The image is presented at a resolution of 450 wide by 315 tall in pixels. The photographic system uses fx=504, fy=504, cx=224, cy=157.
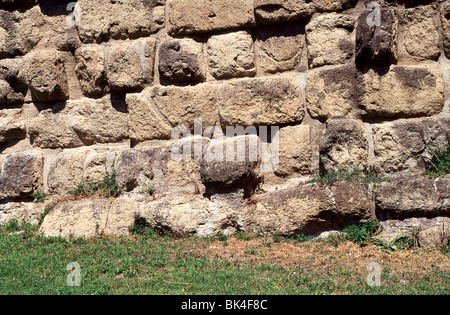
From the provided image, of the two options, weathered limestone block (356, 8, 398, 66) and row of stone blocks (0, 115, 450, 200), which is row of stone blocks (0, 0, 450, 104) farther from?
row of stone blocks (0, 115, 450, 200)

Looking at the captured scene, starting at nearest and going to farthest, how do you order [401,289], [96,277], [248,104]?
1. [401,289]
2. [96,277]
3. [248,104]

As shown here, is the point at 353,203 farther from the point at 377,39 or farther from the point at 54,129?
the point at 54,129

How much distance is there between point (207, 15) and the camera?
5.51m

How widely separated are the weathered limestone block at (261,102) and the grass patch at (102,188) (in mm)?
1423

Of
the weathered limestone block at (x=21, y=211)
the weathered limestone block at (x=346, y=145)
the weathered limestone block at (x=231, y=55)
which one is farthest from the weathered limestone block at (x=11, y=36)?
the weathered limestone block at (x=346, y=145)

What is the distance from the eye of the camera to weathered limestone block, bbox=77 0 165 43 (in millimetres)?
5730

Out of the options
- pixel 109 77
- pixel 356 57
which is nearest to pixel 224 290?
pixel 356 57

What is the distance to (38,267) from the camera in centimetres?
436

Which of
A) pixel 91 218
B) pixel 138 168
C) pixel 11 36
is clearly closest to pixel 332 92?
pixel 138 168

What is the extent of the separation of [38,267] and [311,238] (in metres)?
2.52

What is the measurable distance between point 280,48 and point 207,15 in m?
0.88

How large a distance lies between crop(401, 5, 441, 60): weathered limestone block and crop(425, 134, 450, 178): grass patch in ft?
2.90

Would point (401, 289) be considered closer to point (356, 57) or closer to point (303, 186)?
point (303, 186)

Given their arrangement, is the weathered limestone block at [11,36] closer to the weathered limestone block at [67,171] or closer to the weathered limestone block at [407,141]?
the weathered limestone block at [67,171]
